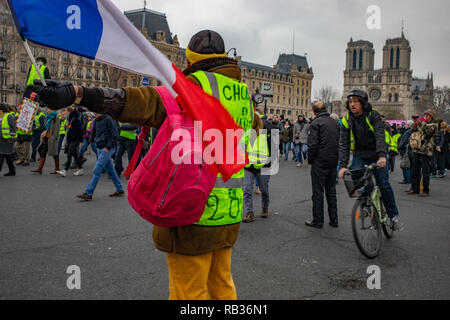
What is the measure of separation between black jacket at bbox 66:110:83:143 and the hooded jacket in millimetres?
9895

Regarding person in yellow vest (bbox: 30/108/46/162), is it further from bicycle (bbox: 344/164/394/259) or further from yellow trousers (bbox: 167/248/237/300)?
yellow trousers (bbox: 167/248/237/300)

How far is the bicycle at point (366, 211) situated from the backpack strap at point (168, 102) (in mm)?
3410

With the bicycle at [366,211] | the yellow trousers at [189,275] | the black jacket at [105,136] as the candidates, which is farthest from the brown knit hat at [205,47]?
the black jacket at [105,136]

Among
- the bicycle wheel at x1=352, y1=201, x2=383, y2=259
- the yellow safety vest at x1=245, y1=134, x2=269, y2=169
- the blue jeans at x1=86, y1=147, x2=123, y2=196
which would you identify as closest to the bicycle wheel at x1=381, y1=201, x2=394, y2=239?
the bicycle wheel at x1=352, y1=201, x2=383, y2=259

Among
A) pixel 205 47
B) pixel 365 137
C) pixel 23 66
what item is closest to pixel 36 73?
pixel 205 47

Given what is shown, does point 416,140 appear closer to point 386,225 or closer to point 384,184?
point 384,184

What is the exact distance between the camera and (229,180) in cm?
219

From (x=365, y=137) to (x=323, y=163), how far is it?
981 millimetres

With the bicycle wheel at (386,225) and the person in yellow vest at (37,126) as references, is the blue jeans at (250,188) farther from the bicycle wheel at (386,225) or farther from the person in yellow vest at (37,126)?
the person in yellow vest at (37,126)

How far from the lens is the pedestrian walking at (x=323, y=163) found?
6238 millimetres

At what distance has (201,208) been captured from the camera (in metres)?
1.94

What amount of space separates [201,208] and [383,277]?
3002mm
